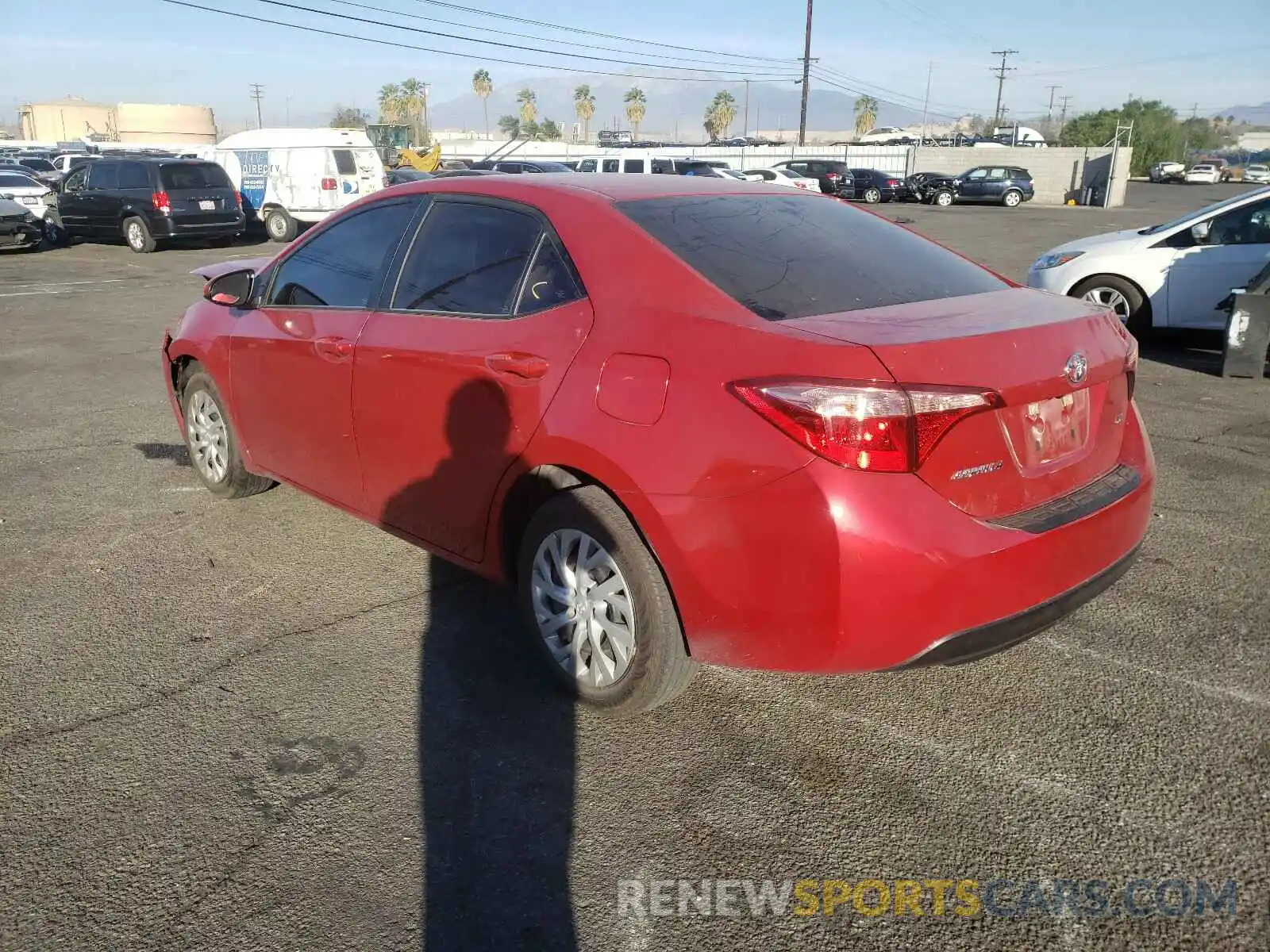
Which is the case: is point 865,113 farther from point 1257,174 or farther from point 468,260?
point 468,260

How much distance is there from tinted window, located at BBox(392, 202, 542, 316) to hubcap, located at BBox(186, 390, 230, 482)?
1.80 m

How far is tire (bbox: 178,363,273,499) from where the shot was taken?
502 cm

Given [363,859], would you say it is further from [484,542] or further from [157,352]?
[157,352]

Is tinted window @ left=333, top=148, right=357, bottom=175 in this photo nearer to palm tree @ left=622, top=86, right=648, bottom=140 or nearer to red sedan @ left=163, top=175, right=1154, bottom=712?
red sedan @ left=163, top=175, right=1154, bottom=712

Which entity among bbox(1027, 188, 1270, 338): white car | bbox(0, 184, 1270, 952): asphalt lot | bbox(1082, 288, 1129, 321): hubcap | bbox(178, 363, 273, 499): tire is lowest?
Result: bbox(0, 184, 1270, 952): asphalt lot

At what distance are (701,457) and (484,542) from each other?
3.62ft

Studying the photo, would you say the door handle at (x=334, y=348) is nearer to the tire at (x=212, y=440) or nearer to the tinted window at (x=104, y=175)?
the tire at (x=212, y=440)

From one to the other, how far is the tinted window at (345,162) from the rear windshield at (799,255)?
2124 cm

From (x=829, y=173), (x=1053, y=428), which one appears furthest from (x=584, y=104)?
(x=1053, y=428)

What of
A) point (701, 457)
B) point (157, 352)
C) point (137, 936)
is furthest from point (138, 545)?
point (157, 352)

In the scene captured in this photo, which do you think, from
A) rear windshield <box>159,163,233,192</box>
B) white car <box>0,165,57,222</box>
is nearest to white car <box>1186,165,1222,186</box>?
rear windshield <box>159,163,233,192</box>

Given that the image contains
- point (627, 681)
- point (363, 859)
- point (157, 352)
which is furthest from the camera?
point (157, 352)

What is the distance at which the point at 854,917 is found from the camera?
2348 millimetres

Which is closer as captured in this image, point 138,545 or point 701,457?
point 701,457
